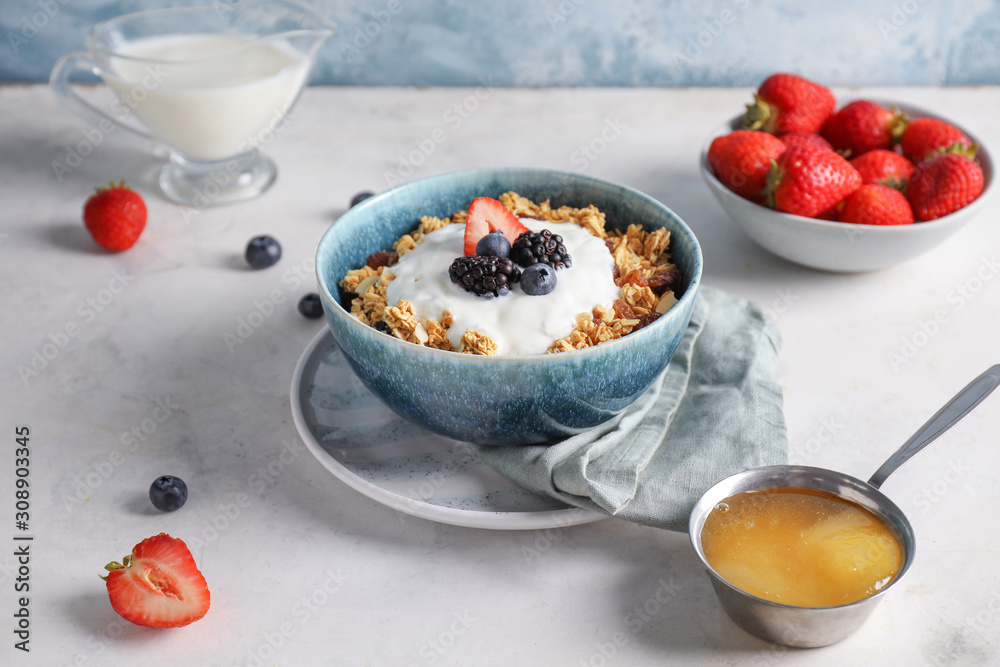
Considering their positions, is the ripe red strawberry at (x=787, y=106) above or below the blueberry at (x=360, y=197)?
above

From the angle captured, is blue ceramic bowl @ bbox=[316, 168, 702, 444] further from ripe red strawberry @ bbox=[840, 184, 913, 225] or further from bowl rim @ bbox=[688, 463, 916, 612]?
ripe red strawberry @ bbox=[840, 184, 913, 225]

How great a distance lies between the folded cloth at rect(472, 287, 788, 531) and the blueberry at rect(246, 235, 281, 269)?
2.65ft

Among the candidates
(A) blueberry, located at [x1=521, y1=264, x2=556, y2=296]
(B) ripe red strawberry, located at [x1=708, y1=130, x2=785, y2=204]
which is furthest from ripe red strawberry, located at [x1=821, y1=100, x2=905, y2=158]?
(A) blueberry, located at [x1=521, y1=264, x2=556, y2=296]

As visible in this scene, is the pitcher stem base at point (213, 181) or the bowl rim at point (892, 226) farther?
the pitcher stem base at point (213, 181)

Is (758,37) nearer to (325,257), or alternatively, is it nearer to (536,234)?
(536,234)

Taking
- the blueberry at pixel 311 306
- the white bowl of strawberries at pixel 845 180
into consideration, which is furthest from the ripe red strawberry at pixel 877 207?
the blueberry at pixel 311 306

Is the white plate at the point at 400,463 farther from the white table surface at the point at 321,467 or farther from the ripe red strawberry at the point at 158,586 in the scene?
the ripe red strawberry at the point at 158,586

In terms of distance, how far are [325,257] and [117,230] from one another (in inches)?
30.2

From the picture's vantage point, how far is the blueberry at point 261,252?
180cm

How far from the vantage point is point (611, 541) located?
3.83 ft

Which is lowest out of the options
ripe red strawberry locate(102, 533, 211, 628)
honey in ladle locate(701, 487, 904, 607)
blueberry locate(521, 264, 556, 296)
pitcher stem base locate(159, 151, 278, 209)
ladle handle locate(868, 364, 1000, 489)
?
pitcher stem base locate(159, 151, 278, 209)

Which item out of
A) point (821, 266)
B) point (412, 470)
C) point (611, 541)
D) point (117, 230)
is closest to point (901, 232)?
point (821, 266)

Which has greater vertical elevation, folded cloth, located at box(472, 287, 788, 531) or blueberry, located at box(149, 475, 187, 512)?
folded cloth, located at box(472, 287, 788, 531)

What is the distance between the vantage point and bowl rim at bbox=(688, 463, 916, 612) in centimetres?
95
